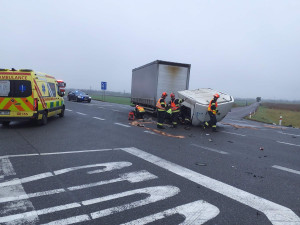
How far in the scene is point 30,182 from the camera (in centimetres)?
425

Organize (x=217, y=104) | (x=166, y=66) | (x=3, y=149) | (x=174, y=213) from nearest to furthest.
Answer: (x=174, y=213), (x=3, y=149), (x=217, y=104), (x=166, y=66)

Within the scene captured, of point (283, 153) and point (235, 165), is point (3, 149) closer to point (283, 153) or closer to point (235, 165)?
point (235, 165)

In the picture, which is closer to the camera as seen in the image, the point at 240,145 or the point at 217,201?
the point at 217,201

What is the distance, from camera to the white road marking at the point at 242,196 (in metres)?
3.29

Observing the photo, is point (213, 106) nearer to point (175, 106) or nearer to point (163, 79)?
point (175, 106)

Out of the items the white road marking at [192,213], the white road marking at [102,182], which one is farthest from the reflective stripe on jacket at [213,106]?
the white road marking at [192,213]

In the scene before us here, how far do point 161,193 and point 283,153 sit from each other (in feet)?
17.3

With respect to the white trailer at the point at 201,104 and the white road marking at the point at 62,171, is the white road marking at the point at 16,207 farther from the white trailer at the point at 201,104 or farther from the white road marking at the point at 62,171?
the white trailer at the point at 201,104

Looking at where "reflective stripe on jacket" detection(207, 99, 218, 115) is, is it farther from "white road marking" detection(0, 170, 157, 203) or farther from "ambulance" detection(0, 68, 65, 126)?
"ambulance" detection(0, 68, 65, 126)

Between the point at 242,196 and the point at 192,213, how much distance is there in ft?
3.61

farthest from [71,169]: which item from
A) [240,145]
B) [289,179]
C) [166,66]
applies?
[166,66]

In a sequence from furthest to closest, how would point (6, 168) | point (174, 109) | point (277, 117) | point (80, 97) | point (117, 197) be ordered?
point (80, 97) < point (277, 117) < point (174, 109) < point (6, 168) < point (117, 197)

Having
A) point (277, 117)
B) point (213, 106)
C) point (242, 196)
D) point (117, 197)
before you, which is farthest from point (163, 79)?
point (277, 117)

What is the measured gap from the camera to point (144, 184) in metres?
4.29
